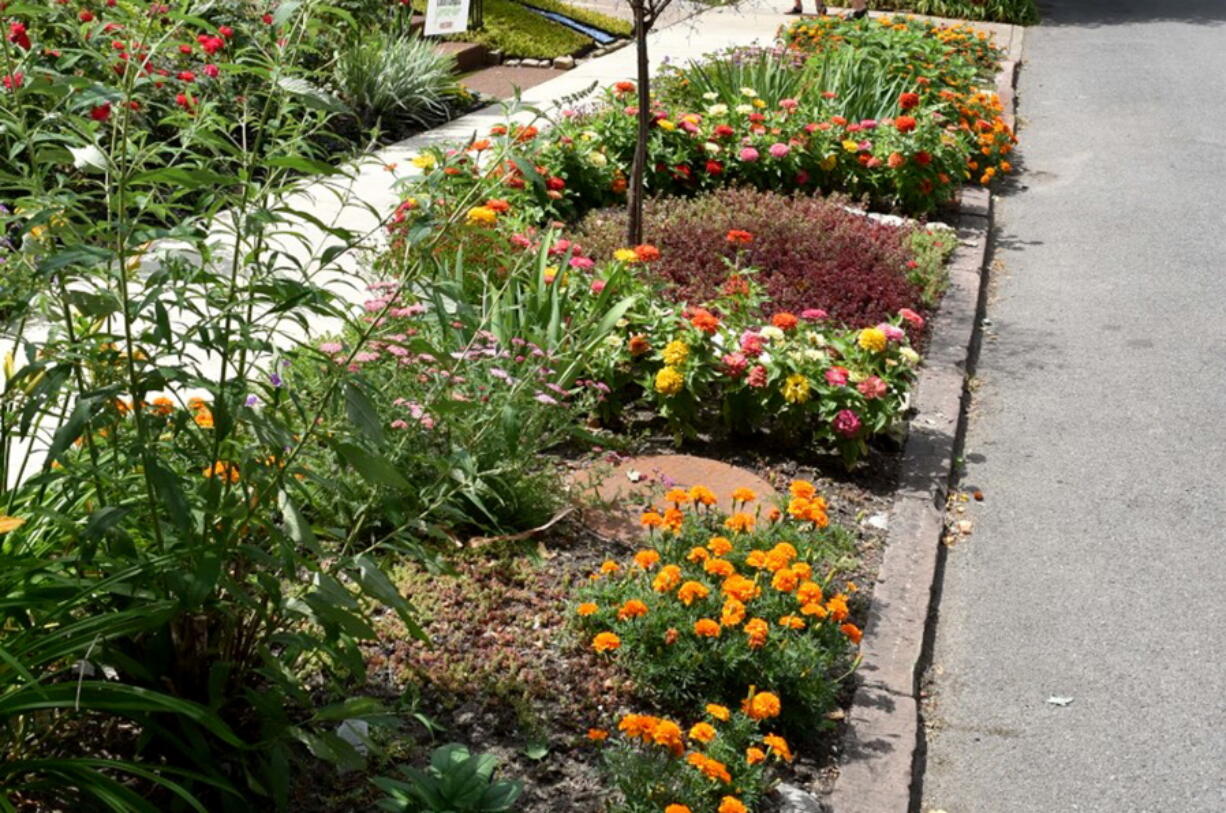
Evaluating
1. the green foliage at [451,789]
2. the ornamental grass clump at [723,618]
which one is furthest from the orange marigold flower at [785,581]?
the green foliage at [451,789]

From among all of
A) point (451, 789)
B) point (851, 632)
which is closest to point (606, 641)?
point (851, 632)

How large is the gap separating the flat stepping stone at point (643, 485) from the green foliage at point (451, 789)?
1.78 m

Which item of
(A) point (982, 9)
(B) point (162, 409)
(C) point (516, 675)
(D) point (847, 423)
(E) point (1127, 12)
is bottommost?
(C) point (516, 675)

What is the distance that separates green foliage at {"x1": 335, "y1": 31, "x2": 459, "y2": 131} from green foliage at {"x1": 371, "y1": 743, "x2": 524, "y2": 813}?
751cm

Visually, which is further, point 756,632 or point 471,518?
point 471,518

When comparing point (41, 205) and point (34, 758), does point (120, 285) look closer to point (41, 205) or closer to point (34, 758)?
point (41, 205)

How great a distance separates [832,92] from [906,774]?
21.6ft

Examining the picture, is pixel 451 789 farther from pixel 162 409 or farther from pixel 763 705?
pixel 162 409

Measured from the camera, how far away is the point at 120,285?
3020 mm

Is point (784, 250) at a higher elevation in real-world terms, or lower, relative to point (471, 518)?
higher

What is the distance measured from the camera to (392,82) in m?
10.6

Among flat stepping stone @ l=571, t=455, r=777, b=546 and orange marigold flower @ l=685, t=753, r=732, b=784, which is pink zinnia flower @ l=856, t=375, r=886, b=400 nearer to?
flat stepping stone @ l=571, t=455, r=777, b=546

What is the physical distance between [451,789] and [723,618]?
3.87 feet

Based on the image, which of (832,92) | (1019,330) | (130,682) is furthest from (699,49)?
(130,682)
